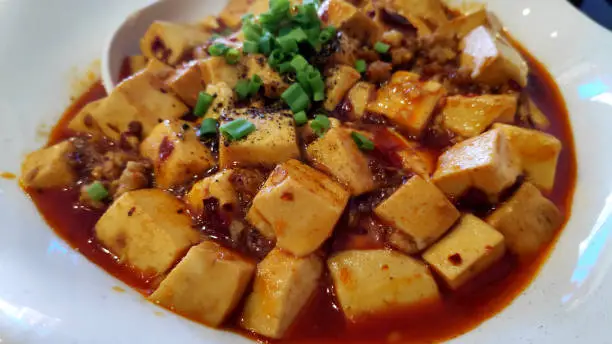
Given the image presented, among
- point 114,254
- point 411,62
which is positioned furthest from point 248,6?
point 114,254

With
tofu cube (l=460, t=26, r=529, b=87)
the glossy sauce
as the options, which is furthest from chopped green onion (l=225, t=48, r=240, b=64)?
tofu cube (l=460, t=26, r=529, b=87)

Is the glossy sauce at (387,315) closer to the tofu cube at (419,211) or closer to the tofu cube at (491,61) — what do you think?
the tofu cube at (419,211)

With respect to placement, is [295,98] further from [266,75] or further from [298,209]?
[298,209]

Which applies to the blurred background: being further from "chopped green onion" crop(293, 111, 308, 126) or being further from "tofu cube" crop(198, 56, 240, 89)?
"tofu cube" crop(198, 56, 240, 89)

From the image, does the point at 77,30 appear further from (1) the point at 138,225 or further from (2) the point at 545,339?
(2) the point at 545,339

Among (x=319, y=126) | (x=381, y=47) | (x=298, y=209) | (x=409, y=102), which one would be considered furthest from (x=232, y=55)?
(x=298, y=209)

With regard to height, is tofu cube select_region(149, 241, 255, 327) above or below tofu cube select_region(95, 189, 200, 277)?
below

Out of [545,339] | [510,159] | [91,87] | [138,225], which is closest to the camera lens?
[545,339]
